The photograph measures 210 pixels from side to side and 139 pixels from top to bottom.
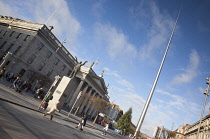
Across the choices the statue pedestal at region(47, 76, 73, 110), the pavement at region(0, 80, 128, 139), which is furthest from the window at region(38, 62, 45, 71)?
the pavement at region(0, 80, 128, 139)

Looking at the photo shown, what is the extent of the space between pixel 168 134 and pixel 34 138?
2632 inches

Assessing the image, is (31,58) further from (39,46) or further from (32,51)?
(39,46)

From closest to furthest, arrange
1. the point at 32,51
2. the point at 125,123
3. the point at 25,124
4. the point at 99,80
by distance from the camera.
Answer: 1. the point at 25,124
2. the point at 32,51
3. the point at 99,80
4. the point at 125,123

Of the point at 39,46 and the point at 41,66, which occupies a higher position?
the point at 39,46

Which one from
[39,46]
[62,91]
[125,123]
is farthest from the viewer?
[125,123]

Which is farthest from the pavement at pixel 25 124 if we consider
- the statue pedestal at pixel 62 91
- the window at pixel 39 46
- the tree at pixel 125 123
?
the tree at pixel 125 123

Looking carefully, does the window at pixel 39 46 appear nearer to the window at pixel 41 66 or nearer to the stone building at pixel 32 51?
the stone building at pixel 32 51

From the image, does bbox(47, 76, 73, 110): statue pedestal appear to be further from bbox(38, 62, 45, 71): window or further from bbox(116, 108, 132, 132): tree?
bbox(116, 108, 132, 132): tree

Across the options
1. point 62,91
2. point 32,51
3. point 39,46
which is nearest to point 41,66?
point 32,51

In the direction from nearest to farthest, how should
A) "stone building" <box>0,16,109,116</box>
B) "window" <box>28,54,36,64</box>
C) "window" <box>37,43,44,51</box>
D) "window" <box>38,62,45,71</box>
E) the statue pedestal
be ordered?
1. the statue pedestal
2. "stone building" <box>0,16,109,116</box>
3. "window" <box>28,54,36,64</box>
4. "window" <box>37,43,44,51</box>
5. "window" <box>38,62,45,71</box>

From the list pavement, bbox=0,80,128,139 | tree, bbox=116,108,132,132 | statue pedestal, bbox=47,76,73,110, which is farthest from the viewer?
tree, bbox=116,108,132,132

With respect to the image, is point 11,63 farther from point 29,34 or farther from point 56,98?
point 56,98

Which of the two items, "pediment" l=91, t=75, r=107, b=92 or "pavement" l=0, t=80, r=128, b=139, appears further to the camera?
"pediment" l=91, t=75, r=107, b=92

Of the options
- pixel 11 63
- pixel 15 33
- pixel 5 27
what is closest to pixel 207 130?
pixel 11 63
